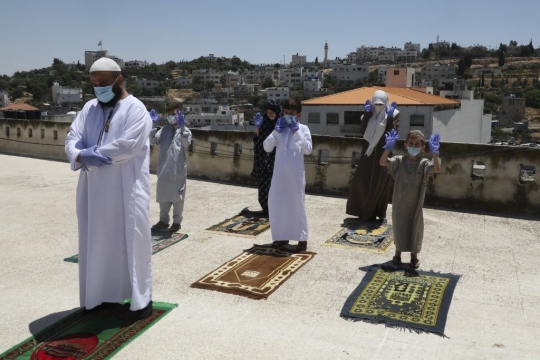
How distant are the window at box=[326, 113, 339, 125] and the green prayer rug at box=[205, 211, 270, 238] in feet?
96.6

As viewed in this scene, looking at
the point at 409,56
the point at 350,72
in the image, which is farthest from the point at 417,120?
the point at 409,56

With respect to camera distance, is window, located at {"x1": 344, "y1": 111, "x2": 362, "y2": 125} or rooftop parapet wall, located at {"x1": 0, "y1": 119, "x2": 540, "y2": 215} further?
window, located at {"x1": 344, "y1": 111, "x2": 362, "y2": 125}

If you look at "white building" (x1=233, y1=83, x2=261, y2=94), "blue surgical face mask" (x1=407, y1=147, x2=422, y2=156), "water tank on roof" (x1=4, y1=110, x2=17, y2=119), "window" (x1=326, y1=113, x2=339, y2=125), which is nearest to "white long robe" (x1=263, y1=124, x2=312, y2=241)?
"blue surgical face mask" (x1=407, y1=147, x2=422, y2=156)

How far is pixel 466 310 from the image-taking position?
4.51 metres

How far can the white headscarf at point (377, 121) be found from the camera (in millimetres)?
7203

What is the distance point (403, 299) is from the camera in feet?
15.4

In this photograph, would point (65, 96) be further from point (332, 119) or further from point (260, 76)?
point (260, 76)

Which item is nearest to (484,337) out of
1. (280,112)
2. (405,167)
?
(405,167)

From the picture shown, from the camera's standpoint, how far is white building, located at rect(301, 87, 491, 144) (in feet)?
112

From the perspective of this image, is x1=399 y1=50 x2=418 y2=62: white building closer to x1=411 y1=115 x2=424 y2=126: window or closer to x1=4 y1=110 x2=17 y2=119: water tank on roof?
x1=411 y1=115 x2=424 y2=126: window

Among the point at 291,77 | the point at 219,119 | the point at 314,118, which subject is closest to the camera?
the point at 314,118

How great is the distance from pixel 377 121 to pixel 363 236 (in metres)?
1.58

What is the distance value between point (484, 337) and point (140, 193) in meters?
2.79

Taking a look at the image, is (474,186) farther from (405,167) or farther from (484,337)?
(484,337)
